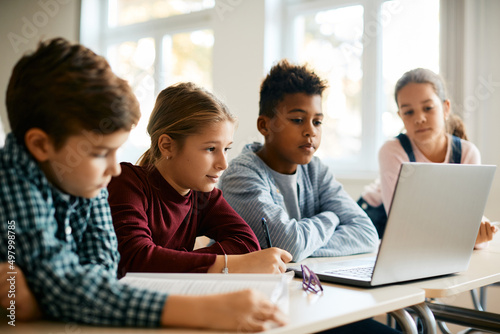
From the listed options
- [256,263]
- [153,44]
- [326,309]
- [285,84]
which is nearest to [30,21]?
[153,44]

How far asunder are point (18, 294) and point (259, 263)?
1.71 ft

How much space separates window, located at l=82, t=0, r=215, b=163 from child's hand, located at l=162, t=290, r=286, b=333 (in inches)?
145

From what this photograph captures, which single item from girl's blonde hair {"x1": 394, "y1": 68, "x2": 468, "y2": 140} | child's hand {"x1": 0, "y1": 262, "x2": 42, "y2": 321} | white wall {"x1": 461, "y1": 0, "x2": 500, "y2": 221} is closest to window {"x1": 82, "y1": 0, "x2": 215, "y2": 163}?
white wall {"x1": 461, "y1": 0, "x2": 500, "y2": 221}

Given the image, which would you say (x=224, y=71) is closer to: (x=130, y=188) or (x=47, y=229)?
(x=130, y=188)

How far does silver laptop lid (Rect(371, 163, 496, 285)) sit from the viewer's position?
3.12ft

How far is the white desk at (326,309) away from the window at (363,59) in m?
2.46

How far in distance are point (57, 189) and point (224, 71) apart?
10.8 feet

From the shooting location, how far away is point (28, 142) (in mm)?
745

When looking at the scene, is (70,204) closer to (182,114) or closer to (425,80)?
(182,114)

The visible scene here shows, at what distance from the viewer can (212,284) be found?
796 millimetres

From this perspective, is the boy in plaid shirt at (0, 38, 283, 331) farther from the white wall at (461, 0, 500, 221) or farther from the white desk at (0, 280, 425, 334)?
the white wall at (461, 0, 500, 221)

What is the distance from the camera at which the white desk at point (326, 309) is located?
673 millimetres

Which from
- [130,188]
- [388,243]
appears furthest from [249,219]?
[388,243]

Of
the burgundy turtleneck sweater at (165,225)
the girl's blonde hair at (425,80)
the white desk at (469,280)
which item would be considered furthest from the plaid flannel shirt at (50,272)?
the girl's blonde hair at (425,80)
